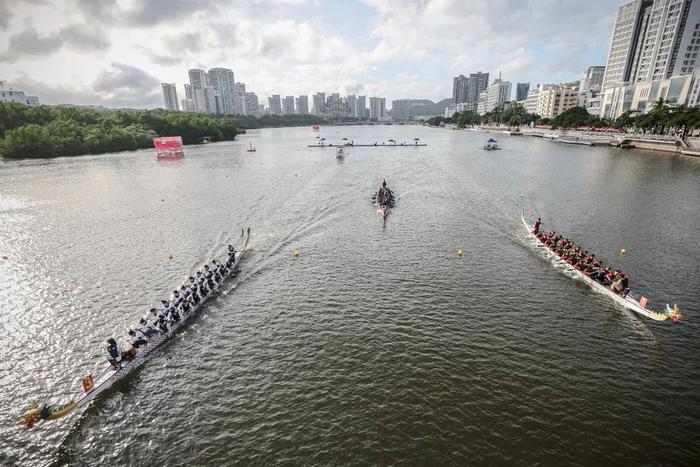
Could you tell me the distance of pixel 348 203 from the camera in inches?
2315

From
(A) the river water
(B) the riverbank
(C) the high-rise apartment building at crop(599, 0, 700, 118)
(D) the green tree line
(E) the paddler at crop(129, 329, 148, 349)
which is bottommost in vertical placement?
(A) the river water

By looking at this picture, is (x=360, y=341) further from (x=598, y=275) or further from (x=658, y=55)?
(x=658, y=55)

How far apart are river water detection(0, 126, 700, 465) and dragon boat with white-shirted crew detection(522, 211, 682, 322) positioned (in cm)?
92

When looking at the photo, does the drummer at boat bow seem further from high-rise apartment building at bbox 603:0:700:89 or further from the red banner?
high-rise apartment building at bbox 603:0:700:89

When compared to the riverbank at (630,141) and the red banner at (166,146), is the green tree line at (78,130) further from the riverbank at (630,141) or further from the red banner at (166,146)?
the riverbank at (630,141)

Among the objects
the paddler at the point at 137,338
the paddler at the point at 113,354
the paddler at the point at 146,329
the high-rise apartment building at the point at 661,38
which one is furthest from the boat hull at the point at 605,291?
the high-rise apartment building at the point at 661,38

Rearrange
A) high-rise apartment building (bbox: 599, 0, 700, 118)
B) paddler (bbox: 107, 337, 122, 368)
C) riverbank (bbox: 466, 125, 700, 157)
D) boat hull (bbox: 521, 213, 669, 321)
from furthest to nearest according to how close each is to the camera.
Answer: high-rise apartment building (bbox: 599, 0, 700, 118) → riverbank (bbox: 466, 125, 700, 157) → boat hull (bbox: 521, 213, 669, 321) → paddler (bbox: 107, 337, 122, 368)

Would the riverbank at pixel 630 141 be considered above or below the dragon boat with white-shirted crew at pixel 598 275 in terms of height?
above

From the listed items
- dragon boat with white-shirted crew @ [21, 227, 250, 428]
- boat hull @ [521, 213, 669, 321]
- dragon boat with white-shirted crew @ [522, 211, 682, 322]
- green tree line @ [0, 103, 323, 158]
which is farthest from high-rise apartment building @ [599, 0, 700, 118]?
green tree line @ [0, 103, 323, 158]

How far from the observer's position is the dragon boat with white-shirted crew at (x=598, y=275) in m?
25.2

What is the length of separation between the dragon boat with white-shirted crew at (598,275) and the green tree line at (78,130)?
147137 mm

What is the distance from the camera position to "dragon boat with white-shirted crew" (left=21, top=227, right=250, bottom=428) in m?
17.9

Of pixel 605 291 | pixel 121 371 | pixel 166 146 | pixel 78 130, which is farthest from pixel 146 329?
pixel 78 130

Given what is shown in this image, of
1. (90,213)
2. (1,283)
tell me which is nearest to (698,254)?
(1,283)
